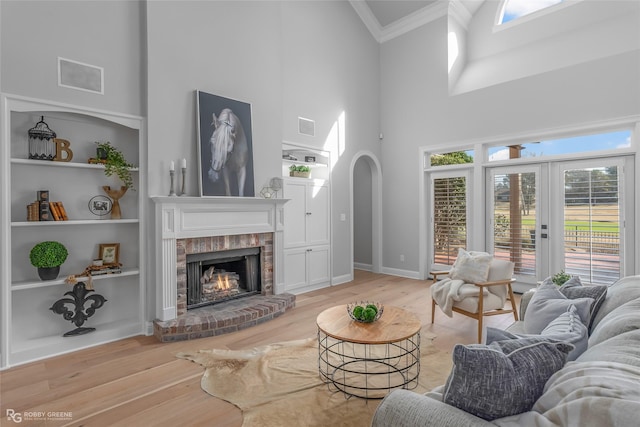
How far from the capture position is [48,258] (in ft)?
10.5

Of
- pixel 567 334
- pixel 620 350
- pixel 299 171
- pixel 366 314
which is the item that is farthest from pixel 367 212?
pixel 620 350

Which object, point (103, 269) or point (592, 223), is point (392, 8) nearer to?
point (592, 223)

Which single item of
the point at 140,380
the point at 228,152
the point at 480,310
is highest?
the point at 228,152

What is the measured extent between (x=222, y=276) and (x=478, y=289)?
3098 mm

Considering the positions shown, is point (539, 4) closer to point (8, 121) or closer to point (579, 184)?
point (579, 184)

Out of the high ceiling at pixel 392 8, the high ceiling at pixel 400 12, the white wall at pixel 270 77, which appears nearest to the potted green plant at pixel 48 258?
the white wall at pixel 270 77

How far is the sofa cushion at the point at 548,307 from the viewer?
1991 millimetres

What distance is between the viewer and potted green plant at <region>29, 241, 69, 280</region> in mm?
3166

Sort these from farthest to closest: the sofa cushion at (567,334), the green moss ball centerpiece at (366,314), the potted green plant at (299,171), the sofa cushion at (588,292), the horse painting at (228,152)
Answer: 1. the potted green plant at (299,171)
2. the horse painting at (228,152)
3. the green moss ball centerpiece at (366,314)
4. the sofa cushion at (588,292)
5. the sofa cushion at (567,334)

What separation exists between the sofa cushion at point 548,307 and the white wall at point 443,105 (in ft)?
11.5

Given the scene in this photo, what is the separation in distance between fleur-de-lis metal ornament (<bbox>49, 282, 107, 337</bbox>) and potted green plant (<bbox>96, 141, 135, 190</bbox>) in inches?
45.8

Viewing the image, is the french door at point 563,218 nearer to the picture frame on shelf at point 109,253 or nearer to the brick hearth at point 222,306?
the brick hearth at point 222,306

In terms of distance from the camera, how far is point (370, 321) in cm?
261

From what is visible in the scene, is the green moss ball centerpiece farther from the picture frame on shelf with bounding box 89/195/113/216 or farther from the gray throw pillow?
the picture frame on shelf with bounding box 89/195/113/216
